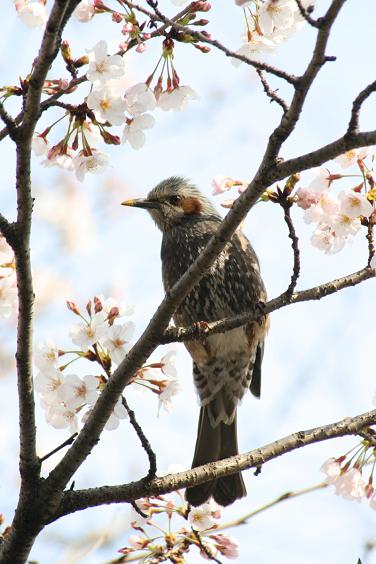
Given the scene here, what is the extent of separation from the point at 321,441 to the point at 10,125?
151 cm

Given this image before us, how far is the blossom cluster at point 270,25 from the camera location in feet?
7.54

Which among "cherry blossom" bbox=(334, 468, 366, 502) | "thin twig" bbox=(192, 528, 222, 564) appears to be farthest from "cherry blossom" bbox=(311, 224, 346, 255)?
"thin twig" bbox=(192, 528, 222, 564)

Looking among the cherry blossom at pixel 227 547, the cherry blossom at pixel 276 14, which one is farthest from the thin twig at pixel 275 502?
the cherry blossom at pixel 276 14

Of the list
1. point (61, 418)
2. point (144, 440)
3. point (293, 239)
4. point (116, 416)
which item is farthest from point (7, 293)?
point (293, 239)

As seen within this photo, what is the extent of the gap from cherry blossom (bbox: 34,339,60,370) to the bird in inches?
80.8

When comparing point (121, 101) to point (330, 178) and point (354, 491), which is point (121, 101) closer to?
point (330, 178)

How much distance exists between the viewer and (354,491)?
278 centimetres

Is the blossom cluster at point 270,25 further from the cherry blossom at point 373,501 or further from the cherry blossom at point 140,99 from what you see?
the cherry blossom at point 373,501

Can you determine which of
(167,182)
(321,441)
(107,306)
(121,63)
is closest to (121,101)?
(121,63)

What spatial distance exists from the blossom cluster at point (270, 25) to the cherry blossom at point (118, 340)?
37.6 inches

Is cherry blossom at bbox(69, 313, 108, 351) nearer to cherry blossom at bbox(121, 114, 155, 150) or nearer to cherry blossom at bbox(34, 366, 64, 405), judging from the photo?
cherry blossom at bbox(34, 366, 64, 405)

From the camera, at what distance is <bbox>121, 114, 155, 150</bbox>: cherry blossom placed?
2393mm

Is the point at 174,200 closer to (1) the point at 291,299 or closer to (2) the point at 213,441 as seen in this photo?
(2) the point at 213,441

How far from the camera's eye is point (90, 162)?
252 centimetres
